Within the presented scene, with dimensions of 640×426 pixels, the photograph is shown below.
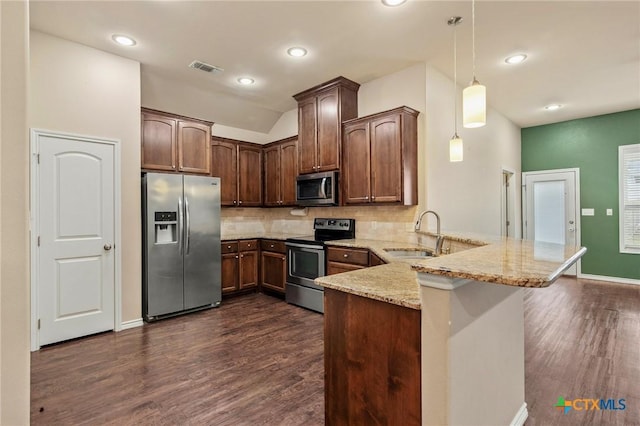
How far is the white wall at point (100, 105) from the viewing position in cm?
293

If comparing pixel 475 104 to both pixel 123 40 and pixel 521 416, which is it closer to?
pixel 521 416

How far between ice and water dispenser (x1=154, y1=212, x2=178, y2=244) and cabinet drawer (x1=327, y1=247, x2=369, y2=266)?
188 centimetres

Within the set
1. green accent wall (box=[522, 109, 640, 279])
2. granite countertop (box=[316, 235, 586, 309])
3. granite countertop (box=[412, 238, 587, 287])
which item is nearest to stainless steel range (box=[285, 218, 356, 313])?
granite countertop (box=[316, 235, 586, 309])

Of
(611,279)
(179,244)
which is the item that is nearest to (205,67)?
(179,244)

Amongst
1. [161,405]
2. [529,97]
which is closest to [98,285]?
[161,405]

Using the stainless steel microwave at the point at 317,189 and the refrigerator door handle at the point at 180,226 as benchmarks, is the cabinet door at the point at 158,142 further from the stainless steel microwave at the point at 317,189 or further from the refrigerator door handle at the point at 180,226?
the stainless steel microwave at the point at 317,189

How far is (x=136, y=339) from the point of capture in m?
3.11

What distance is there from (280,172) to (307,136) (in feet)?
3.16

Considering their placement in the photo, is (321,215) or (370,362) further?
(321,215)

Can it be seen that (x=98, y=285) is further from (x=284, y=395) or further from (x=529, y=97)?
(x=529, y=97)

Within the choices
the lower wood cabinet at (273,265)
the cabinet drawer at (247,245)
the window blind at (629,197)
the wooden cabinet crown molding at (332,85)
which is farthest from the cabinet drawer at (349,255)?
the window blind at (629,197)

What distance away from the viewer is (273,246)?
471 centimetres

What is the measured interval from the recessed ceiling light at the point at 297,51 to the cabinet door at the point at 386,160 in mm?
1106

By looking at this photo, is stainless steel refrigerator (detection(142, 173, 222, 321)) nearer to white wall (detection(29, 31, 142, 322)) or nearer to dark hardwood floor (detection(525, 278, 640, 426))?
white wall (detection(29, 31, 142, 322))
